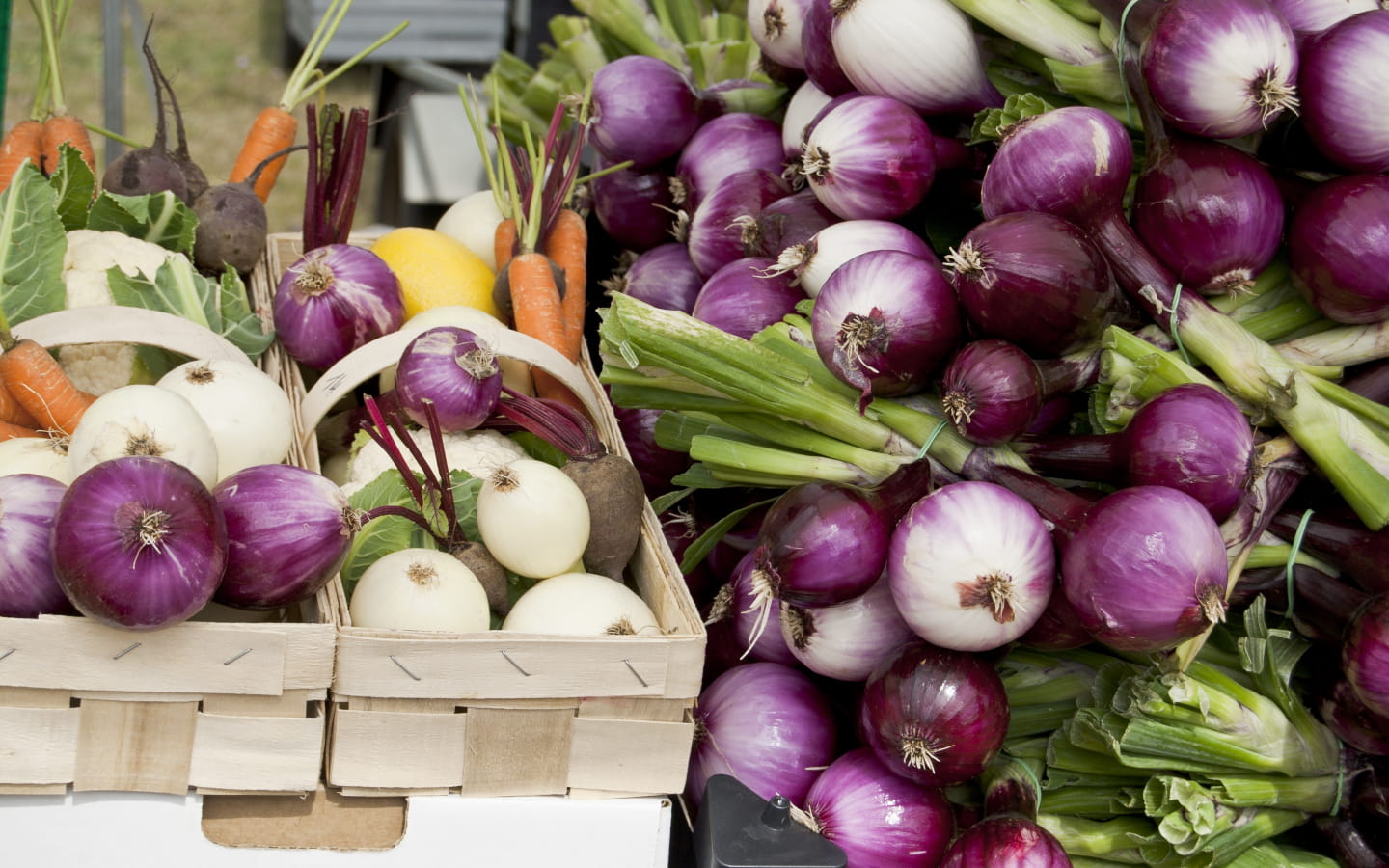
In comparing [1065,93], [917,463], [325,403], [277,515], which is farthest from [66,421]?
[1065,93]

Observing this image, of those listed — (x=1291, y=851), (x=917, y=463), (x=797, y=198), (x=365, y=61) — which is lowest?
(x=365, y=61)

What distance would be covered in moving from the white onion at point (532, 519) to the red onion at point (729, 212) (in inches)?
20.3

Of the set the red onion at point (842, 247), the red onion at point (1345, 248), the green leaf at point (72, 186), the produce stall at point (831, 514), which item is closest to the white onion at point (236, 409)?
the produce stall at point (831, 514)

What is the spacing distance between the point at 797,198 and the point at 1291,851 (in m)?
0.97

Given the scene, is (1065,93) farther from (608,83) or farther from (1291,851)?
(1291,851)

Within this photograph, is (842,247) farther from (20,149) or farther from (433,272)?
(20,149)

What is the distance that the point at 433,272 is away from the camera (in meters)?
1.70

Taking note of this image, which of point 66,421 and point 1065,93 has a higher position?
point 1065,93

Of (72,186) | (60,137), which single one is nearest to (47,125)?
(60,137)

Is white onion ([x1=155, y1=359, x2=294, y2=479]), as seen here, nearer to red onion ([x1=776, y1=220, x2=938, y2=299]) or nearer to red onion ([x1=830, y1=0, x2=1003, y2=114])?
red onion ([x1=776, y1=220, x2=938, y2=299])

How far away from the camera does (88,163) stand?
1.74m

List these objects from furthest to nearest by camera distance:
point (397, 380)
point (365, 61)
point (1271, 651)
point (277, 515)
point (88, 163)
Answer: point (365, 61) < point (88, 163) < point (397, 380) < point (1271, 651) < point (277, 515)

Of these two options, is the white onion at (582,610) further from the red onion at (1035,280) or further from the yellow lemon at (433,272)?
the yellow lemon at (433,272)

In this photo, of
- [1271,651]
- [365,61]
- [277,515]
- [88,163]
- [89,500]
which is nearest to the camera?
[89,500]
